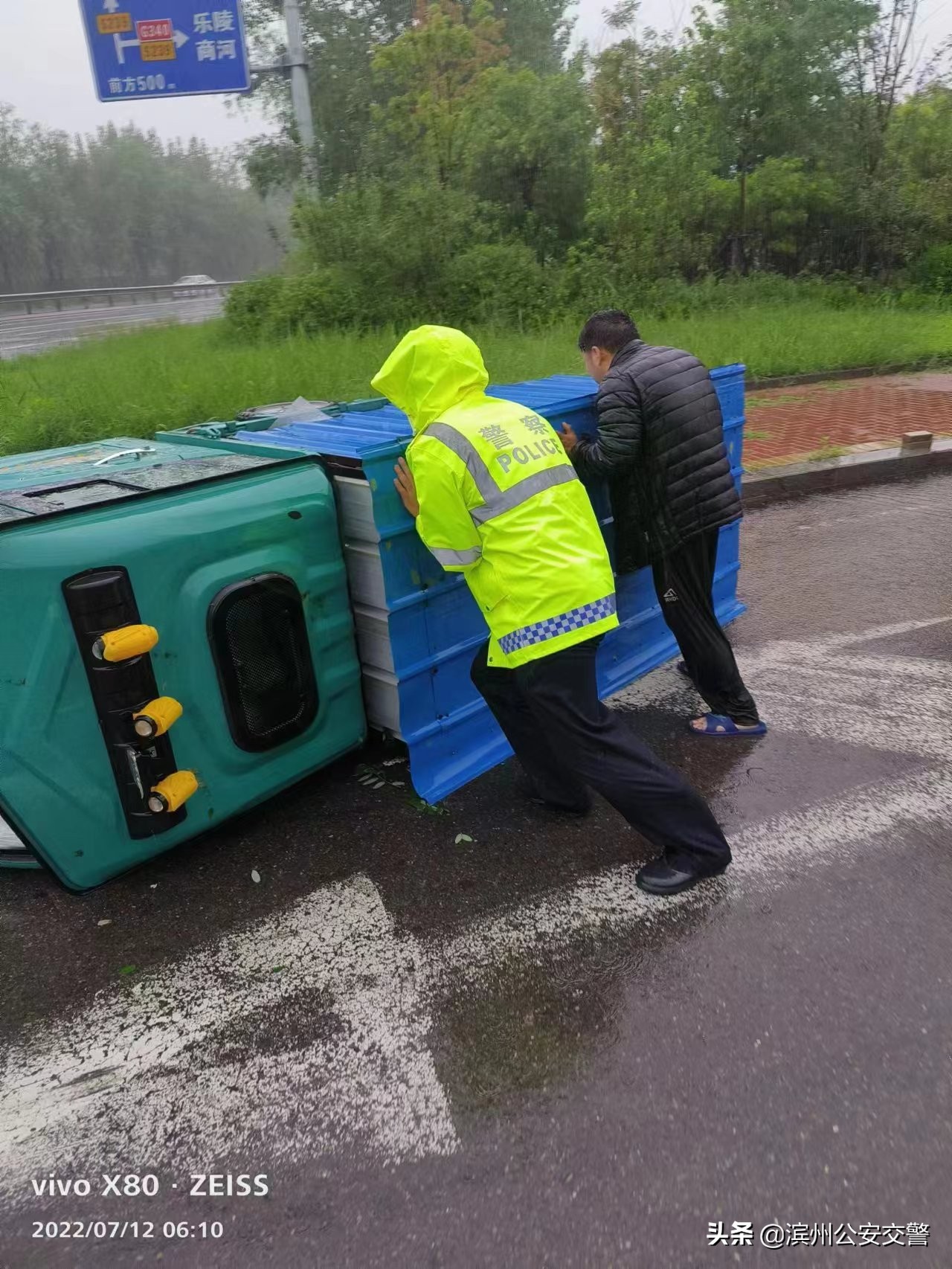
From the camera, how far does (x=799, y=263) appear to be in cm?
2078

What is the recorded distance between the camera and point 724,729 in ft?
12.0

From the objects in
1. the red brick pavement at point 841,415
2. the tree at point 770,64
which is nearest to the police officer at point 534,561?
the red brick pavement at point 841,415

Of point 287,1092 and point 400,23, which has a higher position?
point 400,23

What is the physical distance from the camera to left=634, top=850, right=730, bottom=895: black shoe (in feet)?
8.81

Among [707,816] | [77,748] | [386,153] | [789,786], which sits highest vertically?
[386,153]

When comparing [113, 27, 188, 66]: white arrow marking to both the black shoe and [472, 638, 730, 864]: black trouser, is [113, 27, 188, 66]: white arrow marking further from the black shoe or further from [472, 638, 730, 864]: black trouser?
the black shoe

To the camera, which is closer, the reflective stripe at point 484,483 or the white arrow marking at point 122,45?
the reflective stripe at point 484,483

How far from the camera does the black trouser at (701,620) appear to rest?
3.50 metres

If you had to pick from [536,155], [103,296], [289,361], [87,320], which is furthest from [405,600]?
[103,296]

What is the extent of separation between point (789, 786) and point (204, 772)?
6.85 feet

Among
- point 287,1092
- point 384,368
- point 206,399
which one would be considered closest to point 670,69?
point 206,399

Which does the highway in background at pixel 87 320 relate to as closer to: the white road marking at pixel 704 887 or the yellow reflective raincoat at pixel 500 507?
the yellow reflective raincoat at pixel 500 507

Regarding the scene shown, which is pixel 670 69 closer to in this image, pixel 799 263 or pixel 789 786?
pixel 799 263

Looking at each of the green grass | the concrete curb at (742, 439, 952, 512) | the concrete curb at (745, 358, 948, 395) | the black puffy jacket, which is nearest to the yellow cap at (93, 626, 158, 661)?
the black puffy jacket
